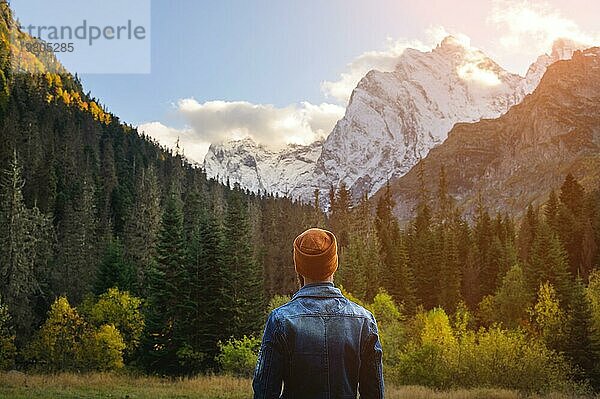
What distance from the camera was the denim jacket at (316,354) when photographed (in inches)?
185

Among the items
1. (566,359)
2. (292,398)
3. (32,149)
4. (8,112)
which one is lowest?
(566,359)

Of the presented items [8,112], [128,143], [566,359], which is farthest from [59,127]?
[566,359]

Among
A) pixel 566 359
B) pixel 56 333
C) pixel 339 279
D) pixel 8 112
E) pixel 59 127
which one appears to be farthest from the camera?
pixel 59 127

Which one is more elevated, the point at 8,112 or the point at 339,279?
the point at 8,112

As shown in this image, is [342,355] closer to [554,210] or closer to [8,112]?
[554,210]

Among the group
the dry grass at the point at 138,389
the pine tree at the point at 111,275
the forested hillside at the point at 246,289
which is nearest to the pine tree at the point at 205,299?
the forested hillside at the point at 246,289

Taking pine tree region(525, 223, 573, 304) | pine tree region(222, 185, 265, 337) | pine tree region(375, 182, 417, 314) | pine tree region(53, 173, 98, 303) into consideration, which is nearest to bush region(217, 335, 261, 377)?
pine tree region(222, 185, 265, 337)

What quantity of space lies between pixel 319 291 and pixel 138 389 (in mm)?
36460

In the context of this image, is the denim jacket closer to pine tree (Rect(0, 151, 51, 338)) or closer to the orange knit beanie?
the orange knit beanie

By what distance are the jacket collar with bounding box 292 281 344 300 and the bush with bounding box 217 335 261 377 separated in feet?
139

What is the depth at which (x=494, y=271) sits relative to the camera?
74.4 meters

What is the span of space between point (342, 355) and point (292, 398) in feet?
1.65

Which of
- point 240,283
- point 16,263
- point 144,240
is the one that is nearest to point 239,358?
point 240,283

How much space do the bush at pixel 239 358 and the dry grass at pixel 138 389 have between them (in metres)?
4.02
